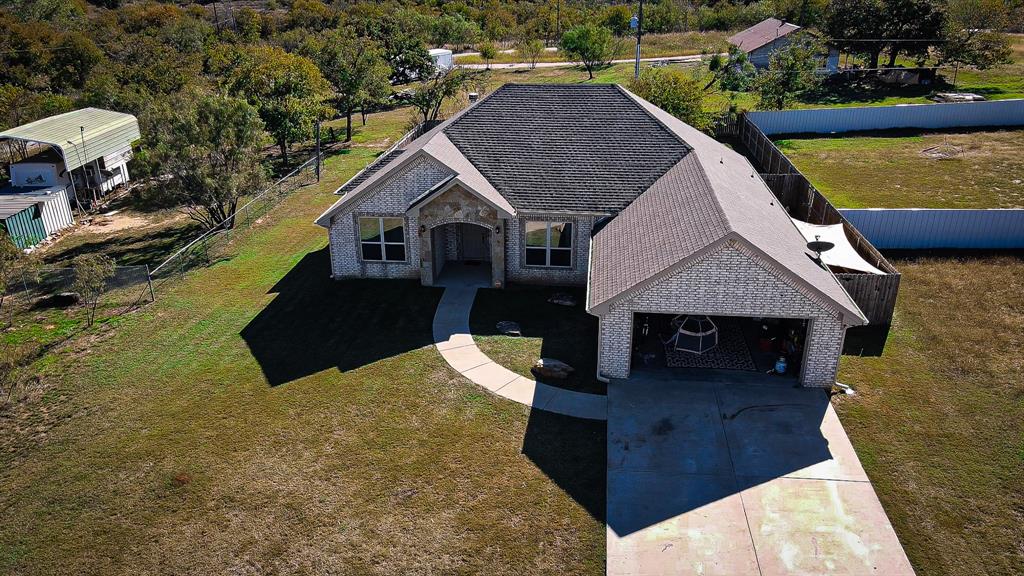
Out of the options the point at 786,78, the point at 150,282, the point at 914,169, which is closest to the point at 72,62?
the point at 150,282

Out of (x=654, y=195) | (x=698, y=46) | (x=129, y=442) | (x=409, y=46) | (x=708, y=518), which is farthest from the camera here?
(x=698, y=46)

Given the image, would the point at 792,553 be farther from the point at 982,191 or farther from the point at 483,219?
the point at 982,191

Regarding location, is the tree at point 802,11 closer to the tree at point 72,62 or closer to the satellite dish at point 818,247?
the satellite dish at point 818,247

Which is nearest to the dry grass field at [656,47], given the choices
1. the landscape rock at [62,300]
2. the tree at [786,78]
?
the tree at [786,78]

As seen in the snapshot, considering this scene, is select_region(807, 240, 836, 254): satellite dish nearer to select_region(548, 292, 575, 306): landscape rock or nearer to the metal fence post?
select_region(548, 292, 575, 306): landscape rock

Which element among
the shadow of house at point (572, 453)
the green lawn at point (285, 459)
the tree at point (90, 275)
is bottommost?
the green lawn at point (285, 459)

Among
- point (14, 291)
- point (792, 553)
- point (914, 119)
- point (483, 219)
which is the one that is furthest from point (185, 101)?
point (914, 119)
